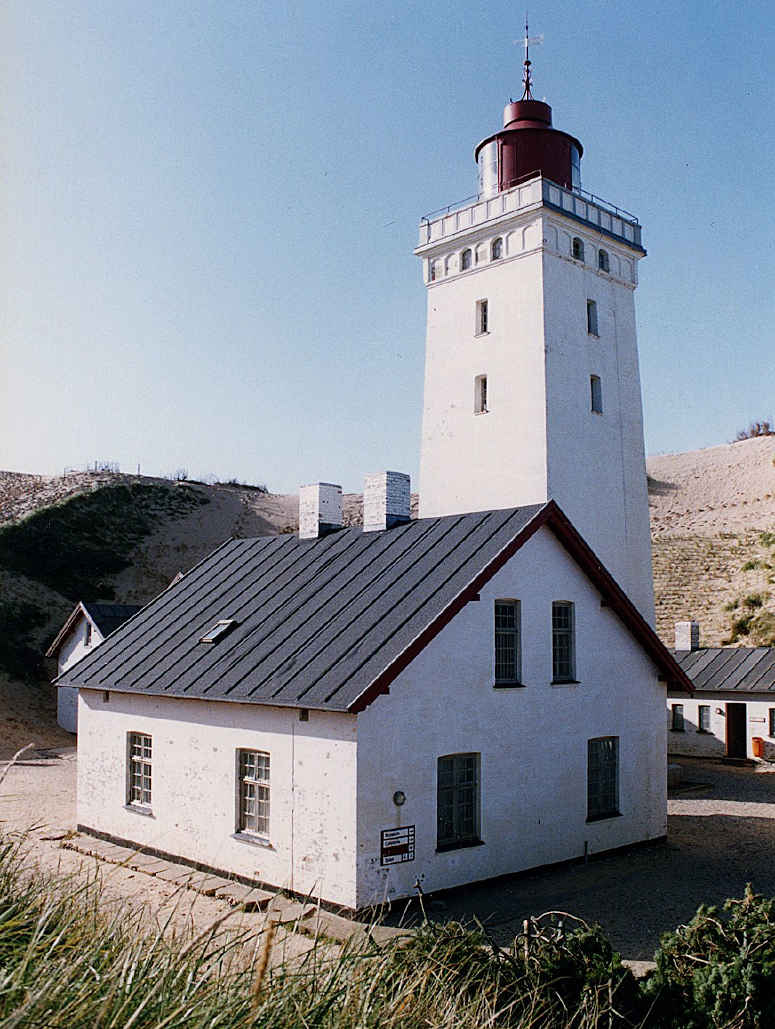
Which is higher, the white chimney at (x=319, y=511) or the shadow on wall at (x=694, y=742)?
the white chimney at (x=319, y=511)

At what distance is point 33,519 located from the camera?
166 feet

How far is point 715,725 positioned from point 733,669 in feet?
6.08

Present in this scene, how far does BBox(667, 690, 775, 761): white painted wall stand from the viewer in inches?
1148

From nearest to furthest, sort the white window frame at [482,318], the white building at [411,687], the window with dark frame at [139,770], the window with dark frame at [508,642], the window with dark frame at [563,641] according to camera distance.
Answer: the white building at [411,687] < the window with dark frame at [508,642] < the window with dark frame at [563,641] < the window with dark frame at [139,770] < the white window frame at [482,318]

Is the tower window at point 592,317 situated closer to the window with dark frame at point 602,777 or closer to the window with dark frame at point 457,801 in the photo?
the window with dark frame at point 602,777

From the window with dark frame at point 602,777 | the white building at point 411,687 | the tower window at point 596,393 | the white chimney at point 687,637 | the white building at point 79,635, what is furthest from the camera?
the white chimney at point 687,637

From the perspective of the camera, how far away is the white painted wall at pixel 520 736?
13.6 metres

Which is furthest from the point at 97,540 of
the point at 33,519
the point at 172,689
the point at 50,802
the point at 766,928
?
the point at 766,928

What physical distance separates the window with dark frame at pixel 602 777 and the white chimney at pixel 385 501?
5.57 meters

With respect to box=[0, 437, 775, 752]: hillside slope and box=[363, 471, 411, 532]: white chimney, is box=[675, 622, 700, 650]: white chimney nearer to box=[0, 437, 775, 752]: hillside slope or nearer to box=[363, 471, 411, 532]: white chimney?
box=[0, 437, 775, 752]: hillside slope

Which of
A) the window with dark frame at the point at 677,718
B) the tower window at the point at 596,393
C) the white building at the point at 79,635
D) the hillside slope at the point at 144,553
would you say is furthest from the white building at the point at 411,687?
the hillside slope at the point at 144,553

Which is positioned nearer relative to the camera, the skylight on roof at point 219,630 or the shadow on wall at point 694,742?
the skylight on roof at point 219,630

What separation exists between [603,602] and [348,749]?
6330 mm

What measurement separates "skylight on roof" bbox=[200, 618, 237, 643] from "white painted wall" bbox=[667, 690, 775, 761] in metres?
18.4
